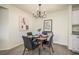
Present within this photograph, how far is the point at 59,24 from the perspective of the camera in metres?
2.05

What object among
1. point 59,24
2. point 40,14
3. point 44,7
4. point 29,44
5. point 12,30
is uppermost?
point 44,7

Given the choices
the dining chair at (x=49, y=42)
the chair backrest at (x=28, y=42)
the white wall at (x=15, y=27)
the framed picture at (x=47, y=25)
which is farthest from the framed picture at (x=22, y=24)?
the dining chair at (x=49, y=42)

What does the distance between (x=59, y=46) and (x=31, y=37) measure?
609 mm

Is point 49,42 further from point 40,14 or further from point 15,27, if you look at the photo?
point 15,27

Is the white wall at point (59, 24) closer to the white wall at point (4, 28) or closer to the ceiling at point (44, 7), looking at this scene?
the ceiling at point (44, 7)

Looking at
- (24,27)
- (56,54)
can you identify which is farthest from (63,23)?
(24,27)

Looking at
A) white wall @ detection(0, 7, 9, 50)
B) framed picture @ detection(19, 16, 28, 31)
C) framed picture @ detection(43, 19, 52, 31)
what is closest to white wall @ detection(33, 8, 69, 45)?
framed picture @ detection(43, 19, 52, 31)

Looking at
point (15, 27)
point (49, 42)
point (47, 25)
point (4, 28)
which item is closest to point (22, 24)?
point (15, 27)

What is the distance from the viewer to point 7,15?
1965 mm

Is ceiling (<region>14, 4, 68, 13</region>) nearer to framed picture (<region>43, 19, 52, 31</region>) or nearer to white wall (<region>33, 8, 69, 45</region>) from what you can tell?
white wall (<region>33, 8, 69, 45</region>)

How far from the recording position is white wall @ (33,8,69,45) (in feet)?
6.54
